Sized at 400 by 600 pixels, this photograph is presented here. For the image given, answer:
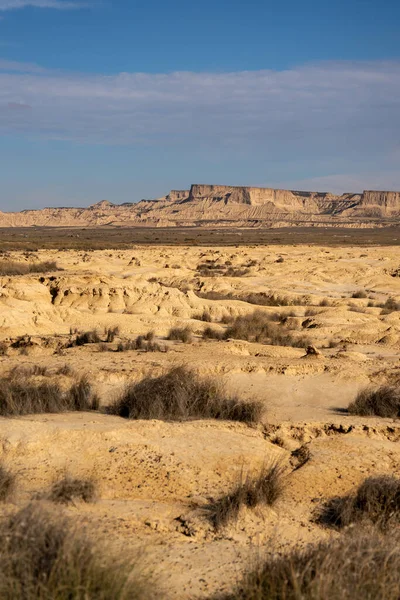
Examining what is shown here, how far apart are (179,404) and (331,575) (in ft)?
16.9

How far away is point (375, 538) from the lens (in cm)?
441

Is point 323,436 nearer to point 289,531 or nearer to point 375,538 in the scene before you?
point 289,531

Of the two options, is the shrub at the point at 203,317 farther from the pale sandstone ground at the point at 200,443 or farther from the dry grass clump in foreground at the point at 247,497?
the dry grass clump in foreground at the point at 247,497

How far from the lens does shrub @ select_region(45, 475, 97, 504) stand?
575 cm

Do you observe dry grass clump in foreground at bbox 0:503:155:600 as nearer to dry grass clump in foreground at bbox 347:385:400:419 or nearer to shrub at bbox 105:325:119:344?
dry grass clump in foreground at bbox 347:385:400:419

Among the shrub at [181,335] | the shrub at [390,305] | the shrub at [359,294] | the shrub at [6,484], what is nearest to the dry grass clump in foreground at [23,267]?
the shrub at [359,294]

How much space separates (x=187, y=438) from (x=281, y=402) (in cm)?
278

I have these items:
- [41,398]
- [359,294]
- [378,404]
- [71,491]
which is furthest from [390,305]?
[71,491]

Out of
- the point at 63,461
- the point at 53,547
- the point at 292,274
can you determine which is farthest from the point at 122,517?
the point at 292,274

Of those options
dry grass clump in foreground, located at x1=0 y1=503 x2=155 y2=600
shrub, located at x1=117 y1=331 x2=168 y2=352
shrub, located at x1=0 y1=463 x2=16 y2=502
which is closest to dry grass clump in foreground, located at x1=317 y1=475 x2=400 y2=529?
dry grass clump in foreground, located at x1=0 y1=503 x2=155 y2=600

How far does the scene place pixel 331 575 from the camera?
3646 millimetres

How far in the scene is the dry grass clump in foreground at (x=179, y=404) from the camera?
8.65 meters

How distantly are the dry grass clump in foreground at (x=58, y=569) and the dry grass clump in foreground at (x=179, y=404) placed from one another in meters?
4.57

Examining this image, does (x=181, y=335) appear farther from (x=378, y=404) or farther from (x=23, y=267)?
(x=23, y=267)
